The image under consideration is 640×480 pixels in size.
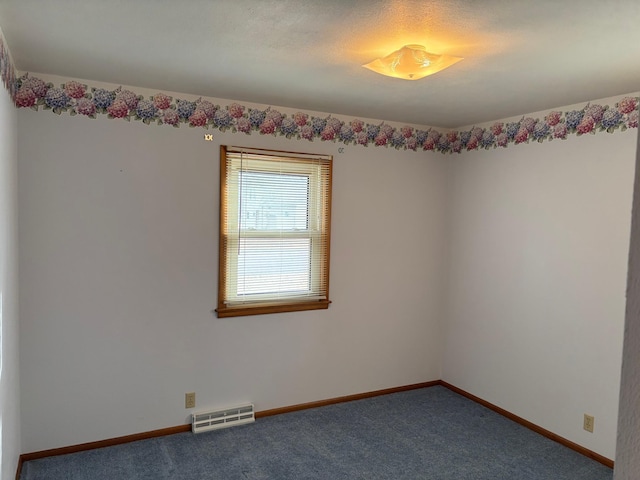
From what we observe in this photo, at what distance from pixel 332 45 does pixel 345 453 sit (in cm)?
248

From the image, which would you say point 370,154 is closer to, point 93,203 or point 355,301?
point 355,301

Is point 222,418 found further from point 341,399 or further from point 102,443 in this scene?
point 341,399

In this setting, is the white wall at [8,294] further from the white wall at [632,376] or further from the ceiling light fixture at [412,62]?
the white wall at [632,376]

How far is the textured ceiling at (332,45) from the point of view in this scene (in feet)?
5.93

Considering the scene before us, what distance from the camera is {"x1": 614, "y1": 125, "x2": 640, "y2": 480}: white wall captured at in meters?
0.53

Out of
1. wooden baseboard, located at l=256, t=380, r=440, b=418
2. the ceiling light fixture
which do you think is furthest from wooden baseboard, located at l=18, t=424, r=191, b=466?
the ceiling light fixture

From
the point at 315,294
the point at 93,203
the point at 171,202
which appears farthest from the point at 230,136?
the point at 315,294

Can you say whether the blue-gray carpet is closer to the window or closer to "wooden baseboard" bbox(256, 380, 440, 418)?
"wooden baseboard" bbox(256, 380, 440, 418)

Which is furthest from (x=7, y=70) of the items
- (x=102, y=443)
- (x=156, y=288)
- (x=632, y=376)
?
(x=632, y=376)

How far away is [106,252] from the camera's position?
308cm

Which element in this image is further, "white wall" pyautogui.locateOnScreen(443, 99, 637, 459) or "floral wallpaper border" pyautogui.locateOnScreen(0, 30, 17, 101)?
"white wall" pyautogui.locateOnScreen(443, 99, 637, 459)

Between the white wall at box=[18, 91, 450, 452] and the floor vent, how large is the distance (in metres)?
0.07

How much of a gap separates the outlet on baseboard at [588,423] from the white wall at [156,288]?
5.13 feet

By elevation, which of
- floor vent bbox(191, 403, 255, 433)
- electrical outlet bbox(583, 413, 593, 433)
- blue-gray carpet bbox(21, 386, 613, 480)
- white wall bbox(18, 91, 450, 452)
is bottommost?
blue-gray carpet bbox(21, 386, 613, 480)
